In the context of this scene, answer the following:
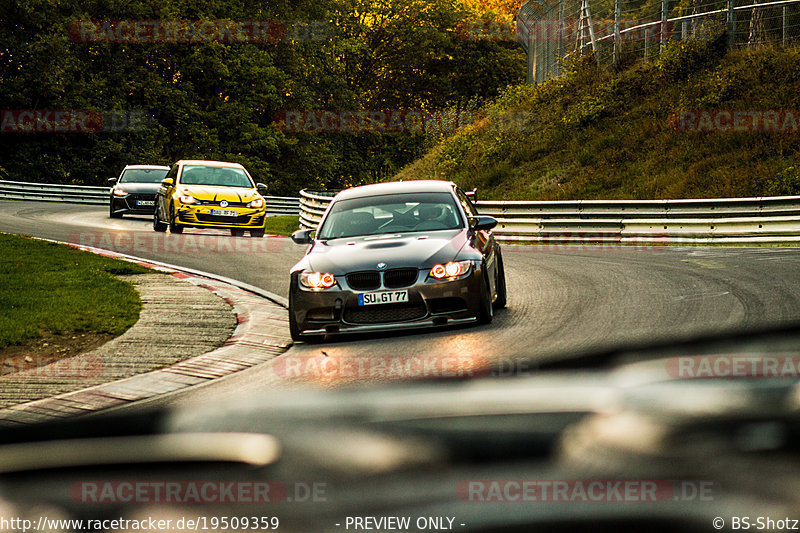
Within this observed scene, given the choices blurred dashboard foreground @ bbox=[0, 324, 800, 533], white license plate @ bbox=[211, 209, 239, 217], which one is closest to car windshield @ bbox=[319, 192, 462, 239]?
blurred dashboard foreground @ bbox=[0, 324, 800, 533]

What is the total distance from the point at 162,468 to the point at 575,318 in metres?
8.51

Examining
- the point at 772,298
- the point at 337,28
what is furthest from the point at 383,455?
the point at 337,28

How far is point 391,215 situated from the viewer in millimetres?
10734

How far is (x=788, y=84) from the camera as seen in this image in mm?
25938

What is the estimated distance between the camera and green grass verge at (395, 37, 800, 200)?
2412 centimetres

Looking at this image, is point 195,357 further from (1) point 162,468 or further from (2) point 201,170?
(2) point 201,170

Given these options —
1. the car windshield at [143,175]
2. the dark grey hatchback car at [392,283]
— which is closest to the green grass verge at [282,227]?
the car windshield at [143,175]

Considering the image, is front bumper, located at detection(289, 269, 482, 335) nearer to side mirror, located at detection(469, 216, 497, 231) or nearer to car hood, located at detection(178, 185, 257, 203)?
side mirror, located at detection(469, 216, 497, 231)

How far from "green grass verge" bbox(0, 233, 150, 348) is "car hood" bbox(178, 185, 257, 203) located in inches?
196

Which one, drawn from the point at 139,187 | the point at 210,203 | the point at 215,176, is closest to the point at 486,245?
the point at 210,203

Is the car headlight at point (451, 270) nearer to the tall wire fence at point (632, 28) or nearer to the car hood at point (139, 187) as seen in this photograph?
the tall wire fence at point (632, 28)

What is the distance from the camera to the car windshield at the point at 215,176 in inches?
893

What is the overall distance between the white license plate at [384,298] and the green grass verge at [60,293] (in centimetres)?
270

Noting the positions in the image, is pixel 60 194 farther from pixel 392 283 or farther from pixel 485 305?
pixel 485 305
